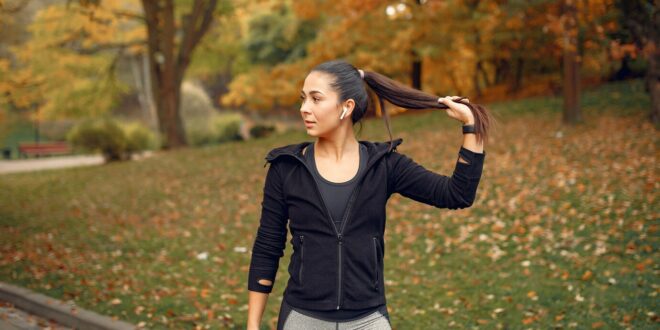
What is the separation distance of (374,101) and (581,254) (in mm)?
6733

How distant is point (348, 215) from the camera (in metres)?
2.66

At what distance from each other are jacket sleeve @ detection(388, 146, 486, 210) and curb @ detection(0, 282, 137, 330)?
4839 millimetres

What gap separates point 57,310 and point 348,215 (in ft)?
19.0

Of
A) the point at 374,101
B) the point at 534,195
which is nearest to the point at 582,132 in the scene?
the point at 534,195

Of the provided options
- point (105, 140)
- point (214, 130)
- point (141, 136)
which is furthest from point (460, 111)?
point (214, 130)

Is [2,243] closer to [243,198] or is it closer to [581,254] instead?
[243,198]

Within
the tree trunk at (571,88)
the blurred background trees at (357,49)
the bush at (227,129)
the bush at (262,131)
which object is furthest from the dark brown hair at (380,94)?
the bush at (227,129)

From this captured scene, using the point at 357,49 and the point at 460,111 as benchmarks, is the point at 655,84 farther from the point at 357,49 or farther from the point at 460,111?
the point at 460,111

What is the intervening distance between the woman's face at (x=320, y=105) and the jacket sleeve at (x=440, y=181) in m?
0.29

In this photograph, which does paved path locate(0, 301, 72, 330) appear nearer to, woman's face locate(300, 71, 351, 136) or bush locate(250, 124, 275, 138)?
woman's face locate(300, 71, 351, 136)

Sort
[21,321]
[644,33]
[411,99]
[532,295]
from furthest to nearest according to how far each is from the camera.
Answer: [644,33], [532,295], [21,321], [411,99]

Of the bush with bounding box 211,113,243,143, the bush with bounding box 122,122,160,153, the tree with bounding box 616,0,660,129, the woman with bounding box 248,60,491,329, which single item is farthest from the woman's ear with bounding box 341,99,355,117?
the bush with bounding box 211,113,243,143

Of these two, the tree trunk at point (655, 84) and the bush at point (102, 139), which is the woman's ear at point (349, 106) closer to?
the tree trunk at point (655, 84)

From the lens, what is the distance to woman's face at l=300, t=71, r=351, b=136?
8.96 feet
